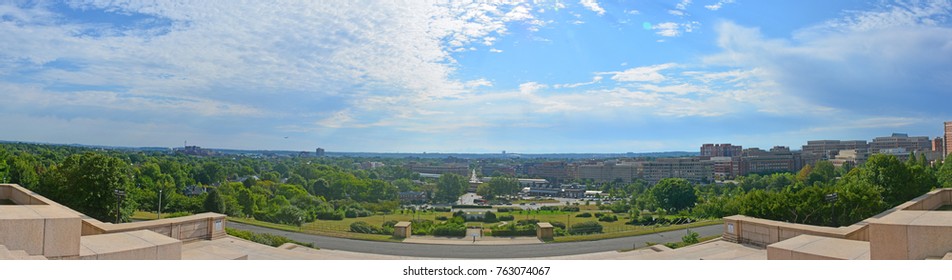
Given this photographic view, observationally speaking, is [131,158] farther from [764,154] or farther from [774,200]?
[764,154]

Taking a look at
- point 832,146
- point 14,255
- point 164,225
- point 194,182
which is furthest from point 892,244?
point 194,182

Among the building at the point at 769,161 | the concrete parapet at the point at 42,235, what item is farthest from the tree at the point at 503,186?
the concrete parapet at the point at 42,235

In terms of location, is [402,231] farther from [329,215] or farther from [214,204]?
[329,215]

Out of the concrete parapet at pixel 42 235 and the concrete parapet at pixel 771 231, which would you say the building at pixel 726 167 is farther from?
the concrete parapet at pixel 42 235

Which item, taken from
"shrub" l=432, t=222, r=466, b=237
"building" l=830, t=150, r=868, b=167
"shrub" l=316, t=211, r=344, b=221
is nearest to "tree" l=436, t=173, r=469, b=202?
"shrub" l=316, t=211, r=344, b=221

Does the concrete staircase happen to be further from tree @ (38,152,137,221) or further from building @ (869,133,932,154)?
building @ (869,133,932,154)
